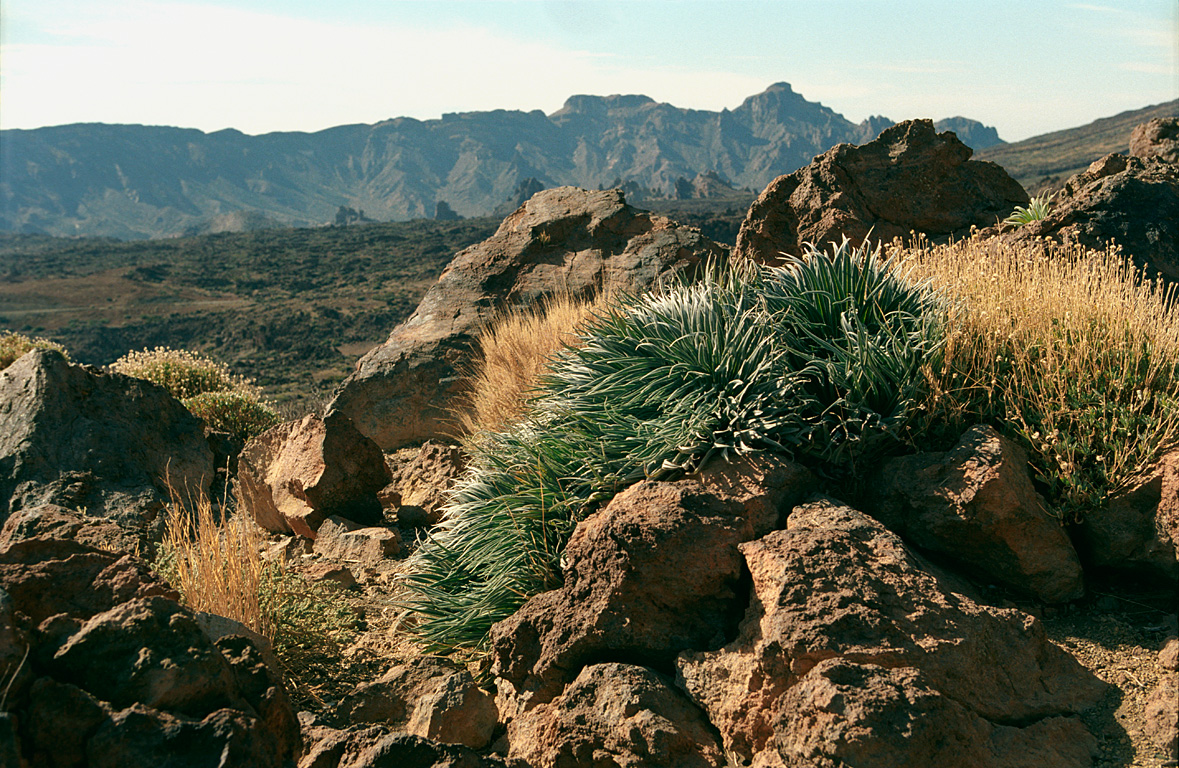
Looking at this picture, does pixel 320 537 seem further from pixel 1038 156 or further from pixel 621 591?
pixel 1038 156

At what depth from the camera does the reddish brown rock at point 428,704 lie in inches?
140

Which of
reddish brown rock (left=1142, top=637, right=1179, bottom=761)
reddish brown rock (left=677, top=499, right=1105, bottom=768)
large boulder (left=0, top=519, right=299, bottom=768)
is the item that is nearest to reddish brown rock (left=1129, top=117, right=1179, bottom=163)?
reddish brown rock (left=1142, top=637, right=1179, bottom=761)

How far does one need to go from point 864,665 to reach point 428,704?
1840mm

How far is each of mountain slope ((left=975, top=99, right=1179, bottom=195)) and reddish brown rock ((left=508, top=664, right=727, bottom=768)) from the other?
77825mm

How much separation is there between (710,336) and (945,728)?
2.15m

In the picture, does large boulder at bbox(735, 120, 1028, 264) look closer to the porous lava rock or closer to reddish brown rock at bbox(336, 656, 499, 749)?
reddish brown rock at bbox(336, 656, 499, 749)

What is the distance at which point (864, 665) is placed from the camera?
295 centimetres

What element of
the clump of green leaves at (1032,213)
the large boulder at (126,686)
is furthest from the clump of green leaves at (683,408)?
the clump of green leaves at (1032,213)

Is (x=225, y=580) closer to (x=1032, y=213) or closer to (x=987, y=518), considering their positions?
(x=987, y=518)

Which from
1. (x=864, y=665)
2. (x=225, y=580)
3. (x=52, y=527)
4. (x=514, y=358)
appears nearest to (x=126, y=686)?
(x=225, y=580)

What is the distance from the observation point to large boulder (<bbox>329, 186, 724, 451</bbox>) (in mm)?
8773

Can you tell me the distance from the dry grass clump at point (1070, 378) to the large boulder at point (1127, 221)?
86.6 inches

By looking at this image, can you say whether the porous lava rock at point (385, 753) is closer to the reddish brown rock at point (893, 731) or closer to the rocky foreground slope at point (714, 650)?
the rocky foreground slope at point (714, 650)

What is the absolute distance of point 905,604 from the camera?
3.22m
